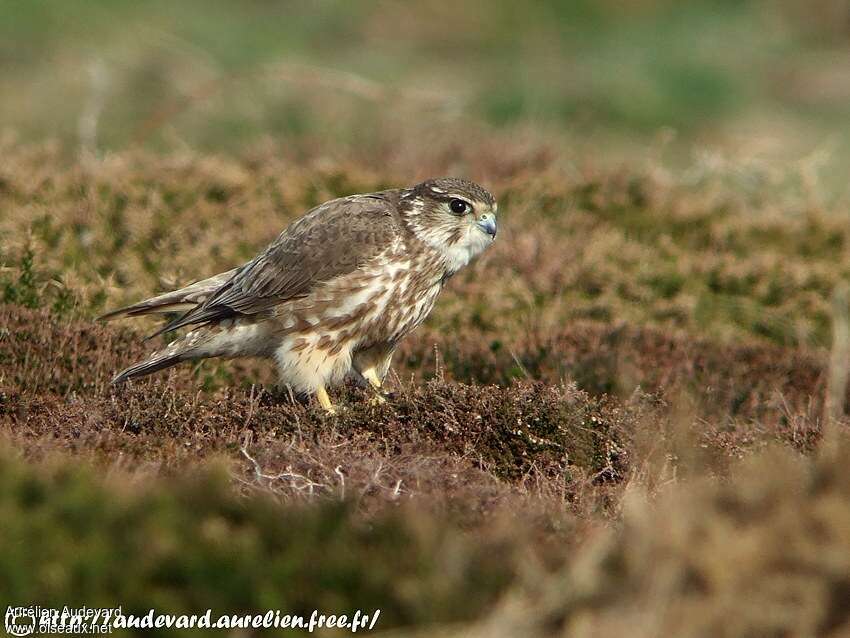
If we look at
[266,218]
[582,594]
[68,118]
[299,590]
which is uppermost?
[582,594]

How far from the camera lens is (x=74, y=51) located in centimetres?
1961

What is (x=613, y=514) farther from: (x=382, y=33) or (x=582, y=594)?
(x=382, y=33)

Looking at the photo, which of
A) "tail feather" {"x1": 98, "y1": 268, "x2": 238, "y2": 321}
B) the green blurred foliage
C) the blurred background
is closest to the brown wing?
"tail feather" {"x1": 98, "y1": 268, "x2": 238, "y2": 321}

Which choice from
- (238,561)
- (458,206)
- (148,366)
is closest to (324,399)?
(148,366)

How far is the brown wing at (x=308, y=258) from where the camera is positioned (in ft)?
21.4

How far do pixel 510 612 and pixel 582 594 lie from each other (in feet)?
0.66

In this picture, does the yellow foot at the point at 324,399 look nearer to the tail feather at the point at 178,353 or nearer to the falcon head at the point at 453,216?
the tail feather at the point at 178,353

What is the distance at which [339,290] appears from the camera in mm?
6488

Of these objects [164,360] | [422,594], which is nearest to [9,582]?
[422,594]

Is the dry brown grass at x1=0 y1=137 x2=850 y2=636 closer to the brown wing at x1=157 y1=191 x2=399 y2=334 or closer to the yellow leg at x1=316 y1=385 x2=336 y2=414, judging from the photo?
the yellow leg at x1=316 y1=385 x2=336 y2=414

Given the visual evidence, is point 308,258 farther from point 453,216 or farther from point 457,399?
point 457,399

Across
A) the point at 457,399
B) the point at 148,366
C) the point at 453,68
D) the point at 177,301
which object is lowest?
the point at 453,68

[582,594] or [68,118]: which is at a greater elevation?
[582,594]

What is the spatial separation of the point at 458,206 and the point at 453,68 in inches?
617
